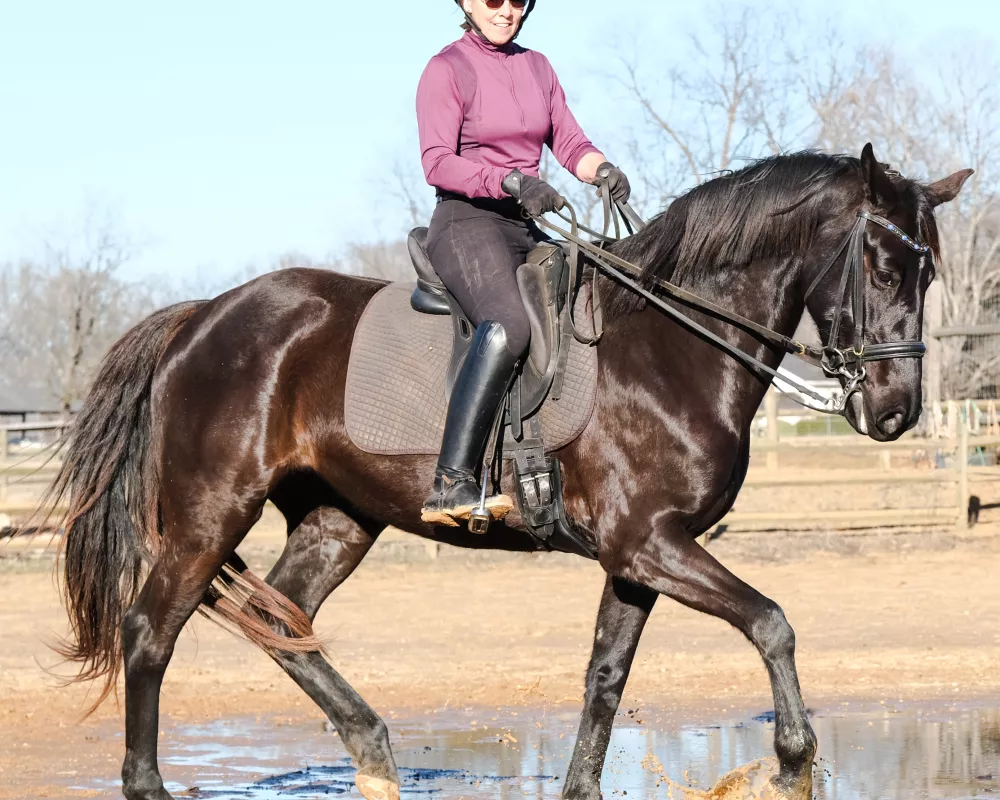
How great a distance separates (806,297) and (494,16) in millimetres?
1642

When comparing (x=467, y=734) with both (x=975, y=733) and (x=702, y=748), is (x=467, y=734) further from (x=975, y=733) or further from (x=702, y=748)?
(x=975, y=733)

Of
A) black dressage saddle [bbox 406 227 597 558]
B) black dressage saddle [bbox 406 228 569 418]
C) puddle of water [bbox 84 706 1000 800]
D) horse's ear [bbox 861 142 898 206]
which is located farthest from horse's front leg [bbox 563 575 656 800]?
horse's ear [bbox 861 142 898 206]

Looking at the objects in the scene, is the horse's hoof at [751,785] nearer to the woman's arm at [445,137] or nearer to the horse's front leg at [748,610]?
the horse's front leg at [748,610]

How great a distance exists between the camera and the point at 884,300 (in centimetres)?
443

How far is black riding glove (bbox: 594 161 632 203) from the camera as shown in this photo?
198 inches

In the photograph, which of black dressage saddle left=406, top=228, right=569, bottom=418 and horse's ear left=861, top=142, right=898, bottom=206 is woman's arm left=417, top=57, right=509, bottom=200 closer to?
black dressage saddle left=406, top=228, right=569, bottom=418

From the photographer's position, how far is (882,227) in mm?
4453

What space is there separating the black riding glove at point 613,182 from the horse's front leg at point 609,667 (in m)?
1.54

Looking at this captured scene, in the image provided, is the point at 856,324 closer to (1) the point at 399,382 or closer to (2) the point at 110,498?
(1) the point at 399,382

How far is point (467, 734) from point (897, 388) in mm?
3413

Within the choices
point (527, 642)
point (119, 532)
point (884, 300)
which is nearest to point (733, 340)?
point (884, 300)

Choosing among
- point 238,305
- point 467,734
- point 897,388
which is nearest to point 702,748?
point 467,734

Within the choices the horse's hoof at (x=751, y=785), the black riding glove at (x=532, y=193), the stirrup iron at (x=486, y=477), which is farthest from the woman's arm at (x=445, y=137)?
the horse's hoof at (x=751, y=785)

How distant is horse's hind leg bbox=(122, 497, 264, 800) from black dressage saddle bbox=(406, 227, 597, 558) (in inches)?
48.2
